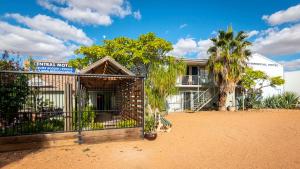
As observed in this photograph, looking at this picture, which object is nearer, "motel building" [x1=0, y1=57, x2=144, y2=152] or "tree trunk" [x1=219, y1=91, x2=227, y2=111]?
"motel building" [x1=0, y1=57, x2=144, y2=152]

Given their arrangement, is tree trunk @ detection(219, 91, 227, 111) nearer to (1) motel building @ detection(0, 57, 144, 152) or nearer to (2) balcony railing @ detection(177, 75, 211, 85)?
(2) balcony railing @ detection(177, 75, 211, 85)

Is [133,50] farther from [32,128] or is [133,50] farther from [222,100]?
[32,128]

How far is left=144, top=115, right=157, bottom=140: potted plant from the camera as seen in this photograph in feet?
29.2

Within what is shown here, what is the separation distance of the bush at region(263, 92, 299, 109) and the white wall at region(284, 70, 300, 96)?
7614mm

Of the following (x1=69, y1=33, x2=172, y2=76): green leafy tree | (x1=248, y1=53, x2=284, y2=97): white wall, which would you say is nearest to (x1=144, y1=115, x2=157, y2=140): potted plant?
(x1=69, y1=33, x2=172, y2=76): green leafy tree

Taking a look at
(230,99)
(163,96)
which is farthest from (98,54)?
(230,99)

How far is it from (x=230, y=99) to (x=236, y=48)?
205 inches

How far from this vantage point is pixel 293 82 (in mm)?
30406

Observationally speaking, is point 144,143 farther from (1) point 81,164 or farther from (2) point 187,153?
(1) point 81,164

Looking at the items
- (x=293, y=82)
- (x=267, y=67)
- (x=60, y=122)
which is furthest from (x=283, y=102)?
(x=60, y=122)

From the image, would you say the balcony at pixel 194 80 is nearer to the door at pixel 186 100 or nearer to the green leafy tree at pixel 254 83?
the door at pixel 186 100

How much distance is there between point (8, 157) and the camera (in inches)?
262

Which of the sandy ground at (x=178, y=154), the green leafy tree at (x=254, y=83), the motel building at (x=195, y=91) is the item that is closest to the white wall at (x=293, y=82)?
the green leafy tree at (x=254, y=83)

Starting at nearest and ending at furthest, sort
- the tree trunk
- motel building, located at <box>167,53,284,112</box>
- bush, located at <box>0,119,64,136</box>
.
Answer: bush, located at <box>0,119,64,136</box> < the tree trunk < motel building, located at <box>167,53,284,112</box>
